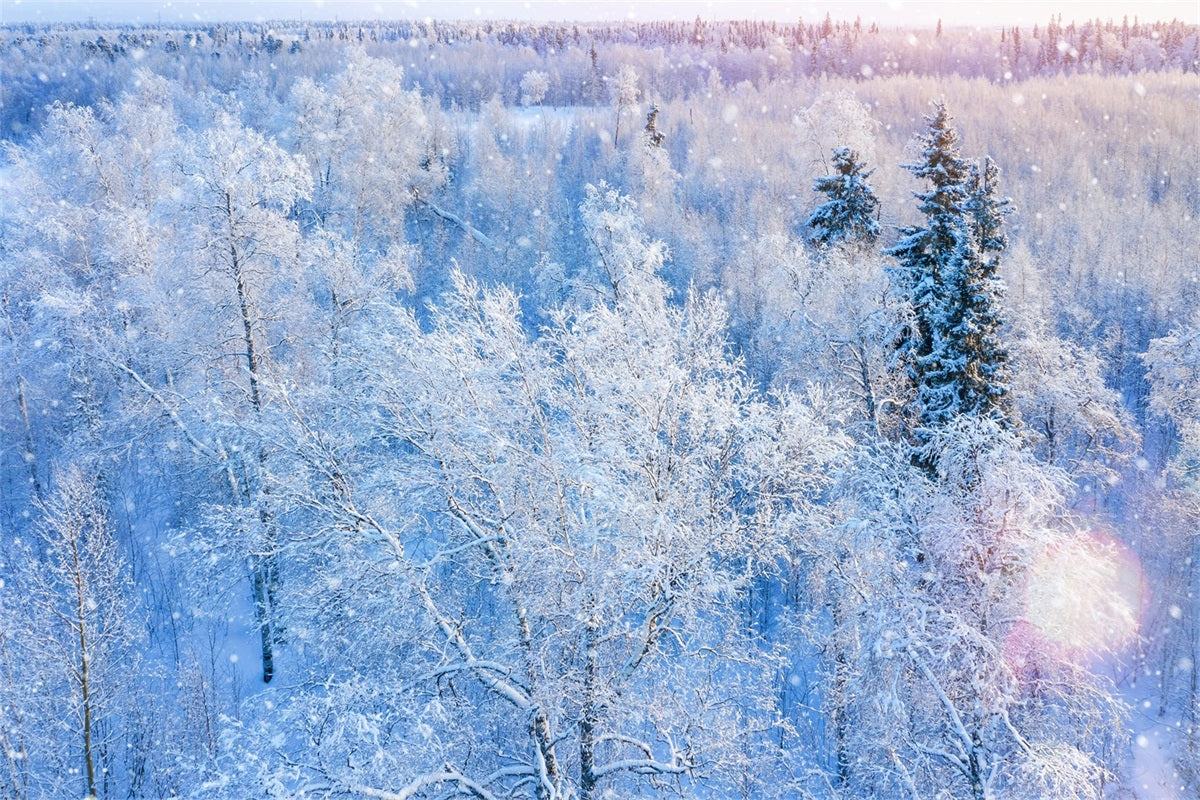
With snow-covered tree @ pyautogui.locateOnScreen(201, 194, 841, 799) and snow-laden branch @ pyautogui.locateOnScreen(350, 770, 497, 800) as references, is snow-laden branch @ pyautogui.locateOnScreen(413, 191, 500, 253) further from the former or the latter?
snow-laden branch @ pyautogui.locateOnScreen(350, 770, 497, 800)

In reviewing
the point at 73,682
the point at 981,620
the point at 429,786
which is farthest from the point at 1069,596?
the point at 73,682

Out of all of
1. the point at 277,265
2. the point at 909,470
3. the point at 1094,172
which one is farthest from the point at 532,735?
the point at 1094,172

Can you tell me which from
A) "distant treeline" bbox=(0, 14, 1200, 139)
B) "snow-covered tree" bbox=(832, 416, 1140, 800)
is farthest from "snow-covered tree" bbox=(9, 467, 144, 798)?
"distant treeline" bbox=(0, 14, 1200, 139)

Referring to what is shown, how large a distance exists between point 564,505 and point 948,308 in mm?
10709

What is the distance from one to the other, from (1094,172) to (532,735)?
73661mm

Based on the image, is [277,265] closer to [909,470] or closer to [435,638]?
[435,638]

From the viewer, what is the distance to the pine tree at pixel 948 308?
16406 millimetres

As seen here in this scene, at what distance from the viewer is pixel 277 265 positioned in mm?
17750

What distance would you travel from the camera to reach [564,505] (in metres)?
10.7

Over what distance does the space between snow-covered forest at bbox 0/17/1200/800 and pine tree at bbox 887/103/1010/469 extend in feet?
0.34

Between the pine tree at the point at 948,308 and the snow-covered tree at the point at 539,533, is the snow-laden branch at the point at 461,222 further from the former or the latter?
the snow-covered tree at the point at 539,533

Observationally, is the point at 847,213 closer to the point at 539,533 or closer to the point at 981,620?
the point at 981,620

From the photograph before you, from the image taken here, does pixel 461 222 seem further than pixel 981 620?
Yes

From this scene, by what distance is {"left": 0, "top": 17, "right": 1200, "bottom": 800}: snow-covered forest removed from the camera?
1045 centimetres
